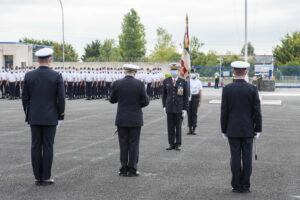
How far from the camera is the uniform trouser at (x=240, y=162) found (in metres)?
7.34

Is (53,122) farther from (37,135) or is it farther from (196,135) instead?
(196,135)

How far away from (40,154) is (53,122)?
503mm

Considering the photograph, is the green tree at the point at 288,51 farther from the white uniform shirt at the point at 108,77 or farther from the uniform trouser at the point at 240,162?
the uniform trouser at the point at 240,162

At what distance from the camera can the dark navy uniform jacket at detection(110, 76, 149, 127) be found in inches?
337

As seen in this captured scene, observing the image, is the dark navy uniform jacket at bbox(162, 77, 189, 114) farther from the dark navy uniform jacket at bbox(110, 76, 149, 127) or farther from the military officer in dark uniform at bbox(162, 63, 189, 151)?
the dark navy uniform jacket at bbox(110, 76, 149, 127)

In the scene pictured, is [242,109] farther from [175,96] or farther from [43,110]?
[175,96]

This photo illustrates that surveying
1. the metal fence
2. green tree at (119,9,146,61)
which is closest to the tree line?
green tree at (119,9,146,61)

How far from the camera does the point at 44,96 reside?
25.4ft

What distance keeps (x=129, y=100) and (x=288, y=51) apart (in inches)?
3381

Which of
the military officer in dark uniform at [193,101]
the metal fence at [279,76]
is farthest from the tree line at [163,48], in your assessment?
the military officer in dark uniform at [193,101]

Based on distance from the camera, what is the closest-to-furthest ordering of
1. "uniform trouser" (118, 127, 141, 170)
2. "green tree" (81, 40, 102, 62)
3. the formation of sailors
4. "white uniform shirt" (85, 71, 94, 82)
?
"uniform trouser" (118, 127, 141, 170) < the formation of sailors < "white uniform shirt" (85, 71, 94, 82) < "green tree" (81, 40, 102, 62)

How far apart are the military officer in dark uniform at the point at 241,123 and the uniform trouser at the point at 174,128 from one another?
400 cm

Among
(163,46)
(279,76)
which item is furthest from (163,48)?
(279,76)

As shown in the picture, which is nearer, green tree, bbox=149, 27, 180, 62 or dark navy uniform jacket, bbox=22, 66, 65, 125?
dark navy uniform jacket, bbox=22, 66, 65, 125
